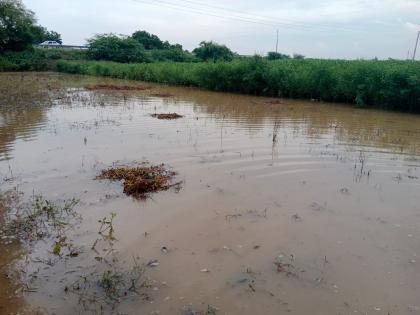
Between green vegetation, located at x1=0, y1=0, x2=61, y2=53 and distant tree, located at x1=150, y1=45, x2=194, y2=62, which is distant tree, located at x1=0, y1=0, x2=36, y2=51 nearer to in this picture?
green vegetation, located at x1=0, y1=0, x2=61, y2=53

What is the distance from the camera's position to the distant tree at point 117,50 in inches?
1949

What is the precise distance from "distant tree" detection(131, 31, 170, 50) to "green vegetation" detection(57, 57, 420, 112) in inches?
1375

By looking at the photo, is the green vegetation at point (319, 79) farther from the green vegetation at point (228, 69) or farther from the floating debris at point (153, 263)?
the floating debris at point (153, 263)

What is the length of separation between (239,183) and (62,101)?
14341 mm

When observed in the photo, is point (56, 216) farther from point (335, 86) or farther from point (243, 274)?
point (335, 86)

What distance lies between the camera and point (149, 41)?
2483 inches

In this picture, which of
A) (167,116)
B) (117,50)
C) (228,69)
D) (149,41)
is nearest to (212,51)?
(117,50)

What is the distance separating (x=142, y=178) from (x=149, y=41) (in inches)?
2384

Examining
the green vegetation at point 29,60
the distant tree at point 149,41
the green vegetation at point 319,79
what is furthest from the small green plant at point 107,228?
the distant tree at point 149,41

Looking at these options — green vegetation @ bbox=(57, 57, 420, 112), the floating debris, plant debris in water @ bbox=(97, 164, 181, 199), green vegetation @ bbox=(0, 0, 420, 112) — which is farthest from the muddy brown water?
green vegetation @ bbox=(0, 0, 420, 112)

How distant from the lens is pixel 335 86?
18.7m

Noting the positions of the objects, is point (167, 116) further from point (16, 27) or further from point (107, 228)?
point (16, 27)

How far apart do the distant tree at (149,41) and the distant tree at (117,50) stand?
486 inches

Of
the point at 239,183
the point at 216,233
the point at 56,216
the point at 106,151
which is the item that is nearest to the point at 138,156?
the point at 106,151
